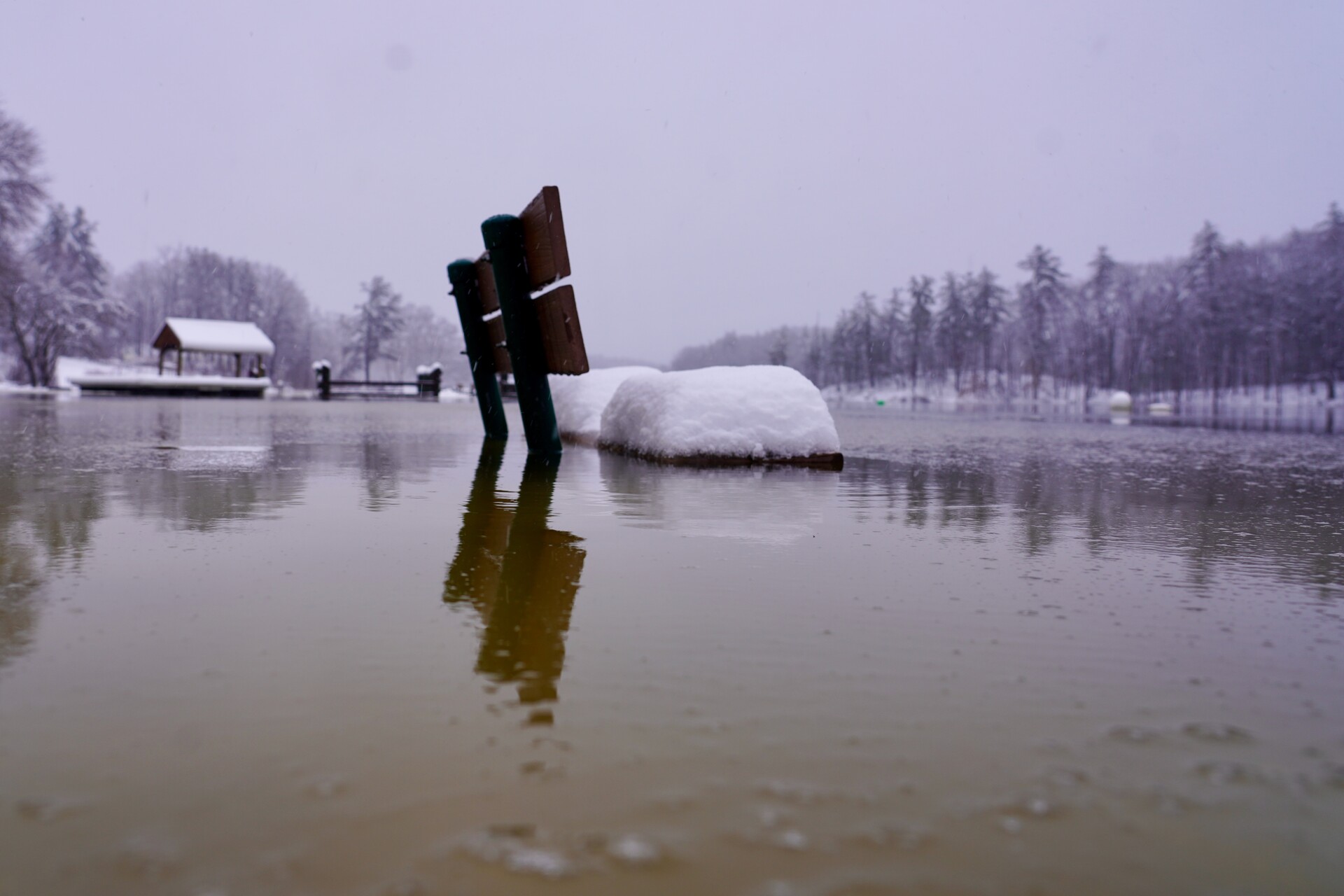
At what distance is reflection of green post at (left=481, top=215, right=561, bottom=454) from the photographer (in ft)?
24.3

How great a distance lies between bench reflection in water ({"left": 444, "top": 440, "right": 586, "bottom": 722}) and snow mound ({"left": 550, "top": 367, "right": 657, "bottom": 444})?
5.53 metres

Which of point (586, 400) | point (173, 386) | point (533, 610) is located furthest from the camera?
point (173, 386)

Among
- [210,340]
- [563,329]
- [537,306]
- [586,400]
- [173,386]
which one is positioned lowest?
[586,400]

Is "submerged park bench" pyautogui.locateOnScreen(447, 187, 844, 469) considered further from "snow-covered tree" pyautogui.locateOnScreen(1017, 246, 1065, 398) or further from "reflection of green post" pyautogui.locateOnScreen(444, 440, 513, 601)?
"snow-covered tree" pyautogui.locateOnScreen(1017, 246, 1065, 398)

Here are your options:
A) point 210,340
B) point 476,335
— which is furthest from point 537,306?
point 210,340

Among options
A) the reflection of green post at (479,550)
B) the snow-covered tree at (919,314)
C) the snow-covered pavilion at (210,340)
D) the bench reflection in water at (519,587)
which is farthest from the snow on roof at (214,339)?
the snow-covered tree at (919,314)

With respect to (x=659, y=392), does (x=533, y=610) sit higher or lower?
lower

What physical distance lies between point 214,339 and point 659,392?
43162 millimetres

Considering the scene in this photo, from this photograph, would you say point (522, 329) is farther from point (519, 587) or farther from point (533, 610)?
point (533, 610)

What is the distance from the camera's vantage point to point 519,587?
289 centimetres

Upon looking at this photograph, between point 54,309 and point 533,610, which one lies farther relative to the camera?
point 54,309

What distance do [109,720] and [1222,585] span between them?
334cm

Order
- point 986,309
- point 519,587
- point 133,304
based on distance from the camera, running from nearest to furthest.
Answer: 1. point 519,587
2. point 986,309
3. point 133,304

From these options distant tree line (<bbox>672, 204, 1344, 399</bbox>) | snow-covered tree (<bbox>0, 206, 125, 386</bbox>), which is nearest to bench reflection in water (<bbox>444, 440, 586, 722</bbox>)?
snow-covered tree (<bbox>0, 206, 125, 386</bbox>)
